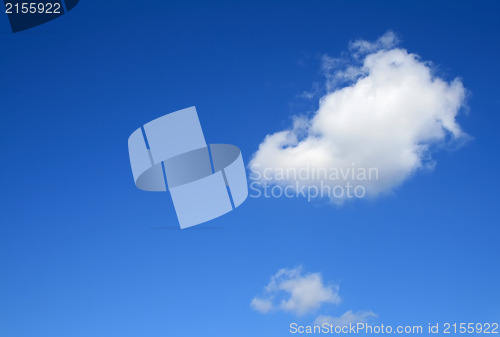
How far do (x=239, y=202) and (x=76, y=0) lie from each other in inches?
504

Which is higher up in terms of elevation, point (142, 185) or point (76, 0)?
point (76, 0)

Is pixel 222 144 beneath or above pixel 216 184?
above

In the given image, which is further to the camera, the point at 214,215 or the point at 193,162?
the point at 193,162

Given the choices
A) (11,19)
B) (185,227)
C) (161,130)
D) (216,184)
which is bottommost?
(185,227)

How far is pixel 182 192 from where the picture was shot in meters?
24.8

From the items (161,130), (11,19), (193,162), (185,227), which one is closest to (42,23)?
(11,19)

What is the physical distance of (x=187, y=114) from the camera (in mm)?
24656

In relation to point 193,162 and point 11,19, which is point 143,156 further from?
point 11,19

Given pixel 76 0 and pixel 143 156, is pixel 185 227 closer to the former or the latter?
pixel 143 156

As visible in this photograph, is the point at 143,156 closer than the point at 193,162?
Yes

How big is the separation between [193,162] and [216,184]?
3.61 meters

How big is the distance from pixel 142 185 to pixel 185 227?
13.3 ft

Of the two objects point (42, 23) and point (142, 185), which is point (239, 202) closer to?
point (142, 185)

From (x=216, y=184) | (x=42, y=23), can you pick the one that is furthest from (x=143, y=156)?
(x=42, y=23)
